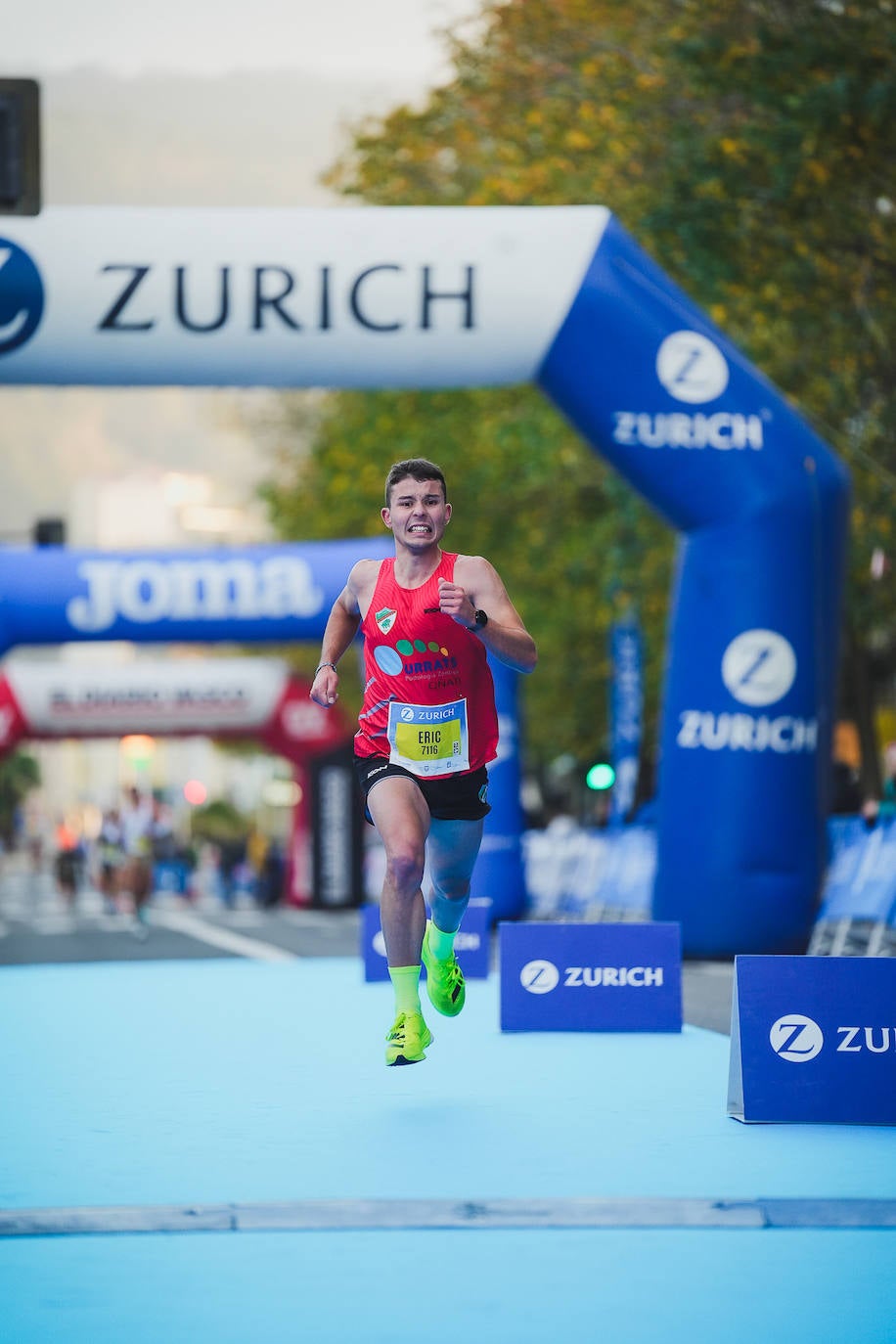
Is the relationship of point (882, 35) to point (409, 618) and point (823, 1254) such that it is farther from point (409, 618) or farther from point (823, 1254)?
point (823, 1254)

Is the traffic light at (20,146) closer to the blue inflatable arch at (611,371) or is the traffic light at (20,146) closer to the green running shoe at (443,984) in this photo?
the blue inflatable arch at (611,371)

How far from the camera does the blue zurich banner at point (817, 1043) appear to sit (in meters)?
5.79

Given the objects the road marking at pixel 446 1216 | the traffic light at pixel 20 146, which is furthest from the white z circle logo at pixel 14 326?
the road marking at pixel 446 1216

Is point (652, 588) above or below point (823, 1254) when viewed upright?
above

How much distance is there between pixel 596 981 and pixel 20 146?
4.70 meters

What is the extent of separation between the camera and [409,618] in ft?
21.1

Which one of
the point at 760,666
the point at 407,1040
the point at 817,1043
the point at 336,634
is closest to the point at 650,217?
the point at 760,666

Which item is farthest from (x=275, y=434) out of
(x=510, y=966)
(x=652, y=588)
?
(x=510, y=966)

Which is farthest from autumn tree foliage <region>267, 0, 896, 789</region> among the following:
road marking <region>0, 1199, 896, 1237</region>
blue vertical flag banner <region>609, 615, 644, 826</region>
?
road marking <region>0, 1199, 896, 1237</region>

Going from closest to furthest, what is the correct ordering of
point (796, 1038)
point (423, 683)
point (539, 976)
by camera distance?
point (796, 1038) < point (423, 683) < point (539, 976)

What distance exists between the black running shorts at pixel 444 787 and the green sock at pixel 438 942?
42cm

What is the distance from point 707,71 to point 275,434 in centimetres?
2605

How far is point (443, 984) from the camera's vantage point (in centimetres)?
677

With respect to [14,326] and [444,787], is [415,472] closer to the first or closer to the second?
[444,787]
